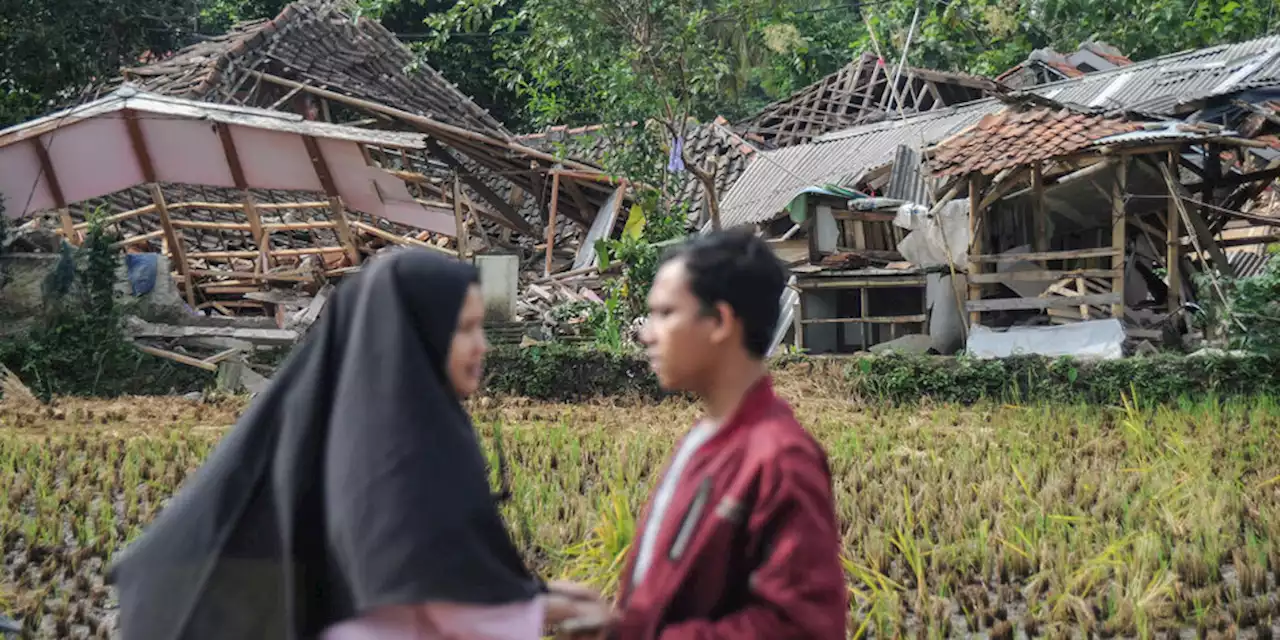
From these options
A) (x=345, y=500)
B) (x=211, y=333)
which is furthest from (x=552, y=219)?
(x=345, y=500)

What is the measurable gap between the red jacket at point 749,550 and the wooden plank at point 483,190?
15.4 metres

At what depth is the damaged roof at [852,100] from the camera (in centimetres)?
1962

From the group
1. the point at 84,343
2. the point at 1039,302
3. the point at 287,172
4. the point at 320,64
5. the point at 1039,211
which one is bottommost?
the point at 1039,302

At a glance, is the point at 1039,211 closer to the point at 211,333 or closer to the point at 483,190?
the point at 483,190

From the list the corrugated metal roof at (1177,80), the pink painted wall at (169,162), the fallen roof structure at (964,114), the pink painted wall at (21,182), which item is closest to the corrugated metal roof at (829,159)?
the fallen roof structure at (964,114)

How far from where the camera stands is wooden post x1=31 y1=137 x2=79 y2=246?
12000mm

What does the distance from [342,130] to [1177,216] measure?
316 inches

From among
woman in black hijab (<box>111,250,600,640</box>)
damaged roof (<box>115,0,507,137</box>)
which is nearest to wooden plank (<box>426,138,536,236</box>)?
damaged roof (<box>115,0,507,137</box>)

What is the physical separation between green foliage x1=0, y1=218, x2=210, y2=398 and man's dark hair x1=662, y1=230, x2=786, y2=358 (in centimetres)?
1007

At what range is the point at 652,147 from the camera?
1501 centimetres

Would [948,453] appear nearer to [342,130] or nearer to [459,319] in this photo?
[459,319]

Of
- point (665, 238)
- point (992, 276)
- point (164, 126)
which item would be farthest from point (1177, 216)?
point (164, 126)

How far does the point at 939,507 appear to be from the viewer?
6.22m

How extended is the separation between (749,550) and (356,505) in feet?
1.90
